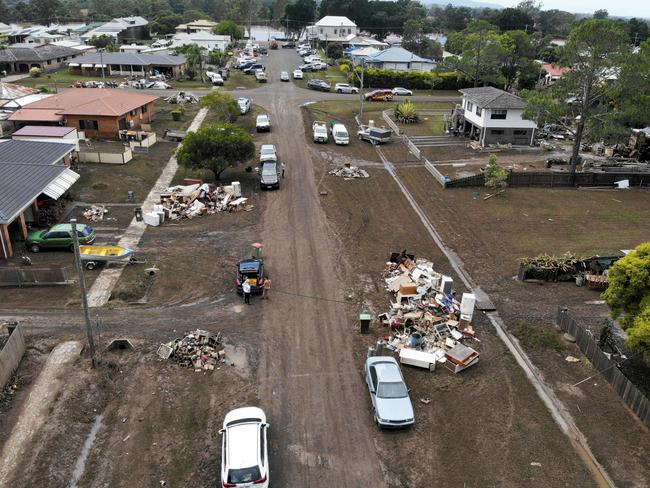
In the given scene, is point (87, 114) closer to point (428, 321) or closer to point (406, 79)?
point (428, 321)

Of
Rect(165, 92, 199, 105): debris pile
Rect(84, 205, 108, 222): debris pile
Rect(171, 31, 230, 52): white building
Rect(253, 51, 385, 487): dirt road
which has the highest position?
Rect(171, 31, 230, 52): white building

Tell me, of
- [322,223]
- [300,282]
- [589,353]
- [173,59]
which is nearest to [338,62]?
[173,59]

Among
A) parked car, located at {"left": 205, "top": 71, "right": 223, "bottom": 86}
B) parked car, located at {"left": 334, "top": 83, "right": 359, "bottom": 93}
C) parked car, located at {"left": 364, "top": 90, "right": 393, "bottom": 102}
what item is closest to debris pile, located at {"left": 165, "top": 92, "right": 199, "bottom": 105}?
parked car, located at {"left": 205, "top": 71, "right": 223, "bottom": 86}

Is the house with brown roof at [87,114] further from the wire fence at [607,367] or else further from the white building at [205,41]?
the white building at [205,41]

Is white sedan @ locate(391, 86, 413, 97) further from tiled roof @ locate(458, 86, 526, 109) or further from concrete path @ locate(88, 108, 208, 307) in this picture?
concrete path @ locate(88, 108, 208, 307)

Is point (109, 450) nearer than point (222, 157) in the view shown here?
Yes

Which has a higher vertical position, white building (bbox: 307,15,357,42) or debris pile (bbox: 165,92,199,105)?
white building (bbox: 307,15,357,42)

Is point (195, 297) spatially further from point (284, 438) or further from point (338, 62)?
point (338, 62)

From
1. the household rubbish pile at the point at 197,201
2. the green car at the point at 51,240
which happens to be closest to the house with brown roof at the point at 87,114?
the household rubbish pile at the point at 197,201
